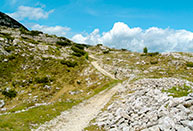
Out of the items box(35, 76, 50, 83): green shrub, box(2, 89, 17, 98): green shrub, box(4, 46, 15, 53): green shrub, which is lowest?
box(2, 89, 17, 98): green shrub

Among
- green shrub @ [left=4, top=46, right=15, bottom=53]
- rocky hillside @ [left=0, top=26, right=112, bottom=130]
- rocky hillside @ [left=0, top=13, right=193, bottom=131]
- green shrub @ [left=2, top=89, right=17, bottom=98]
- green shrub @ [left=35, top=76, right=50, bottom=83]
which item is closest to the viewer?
rocky hillside @ [left=0, top=13, right=193, bottom=131]

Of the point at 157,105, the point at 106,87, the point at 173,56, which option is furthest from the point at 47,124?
the point at 173,56

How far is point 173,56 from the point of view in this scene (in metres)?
55.3

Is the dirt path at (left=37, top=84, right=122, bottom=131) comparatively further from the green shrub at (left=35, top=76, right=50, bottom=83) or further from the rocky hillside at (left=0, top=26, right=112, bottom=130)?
the green shrub at (left=35, top=76, right=50, bottom=83)

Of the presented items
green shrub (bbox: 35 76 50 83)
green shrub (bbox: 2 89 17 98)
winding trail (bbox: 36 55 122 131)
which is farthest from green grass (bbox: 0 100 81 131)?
green shrub (bbox: 35 76 50 83)

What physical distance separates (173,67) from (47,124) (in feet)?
149

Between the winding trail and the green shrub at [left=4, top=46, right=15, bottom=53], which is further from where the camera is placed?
the green shrub at [left=4, top=46, right=15, bottom=53]

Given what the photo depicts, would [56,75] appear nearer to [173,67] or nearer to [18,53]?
[18,53]

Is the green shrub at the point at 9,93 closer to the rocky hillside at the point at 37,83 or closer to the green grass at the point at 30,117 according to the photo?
the rocky hillside at the point at 37,83

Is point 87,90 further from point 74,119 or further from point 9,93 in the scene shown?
point 9,93

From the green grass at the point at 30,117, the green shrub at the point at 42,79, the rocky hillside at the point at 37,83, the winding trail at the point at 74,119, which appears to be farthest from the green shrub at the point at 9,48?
the winding trail at the point at 74,119

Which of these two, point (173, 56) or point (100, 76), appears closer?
point (100, 76)

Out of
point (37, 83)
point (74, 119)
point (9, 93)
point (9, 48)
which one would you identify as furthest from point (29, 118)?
point (9, 48)

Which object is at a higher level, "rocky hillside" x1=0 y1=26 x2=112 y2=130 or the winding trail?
"rocky hillside" x1=0 y1=26 x2=112 y2=130
